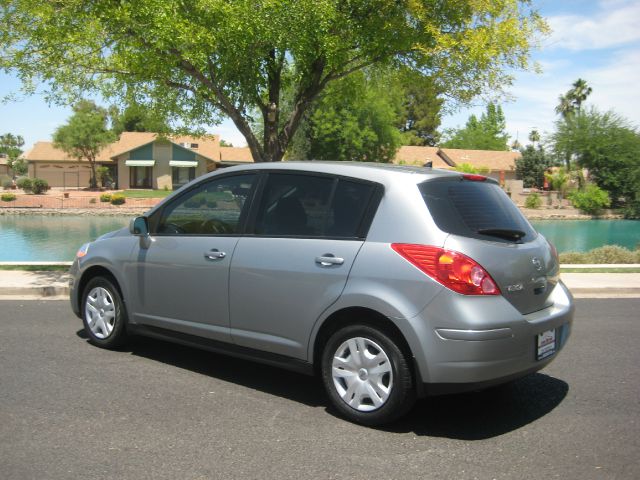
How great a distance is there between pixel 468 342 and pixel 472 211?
99 cm

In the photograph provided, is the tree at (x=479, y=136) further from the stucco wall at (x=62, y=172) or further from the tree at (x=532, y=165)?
the stucco wall at (x=62, y=172)

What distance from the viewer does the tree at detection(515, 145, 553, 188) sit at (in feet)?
209

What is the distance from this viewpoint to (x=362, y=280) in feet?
13.8

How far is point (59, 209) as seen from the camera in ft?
140

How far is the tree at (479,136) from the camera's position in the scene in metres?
88.1

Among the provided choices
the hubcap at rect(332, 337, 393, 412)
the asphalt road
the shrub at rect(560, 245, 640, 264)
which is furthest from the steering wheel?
the shrub at rect(560, 245, 640, 264)

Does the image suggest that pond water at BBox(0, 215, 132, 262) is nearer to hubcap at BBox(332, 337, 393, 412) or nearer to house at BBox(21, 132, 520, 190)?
hubcap at BBox(332, 337, 393, 412)

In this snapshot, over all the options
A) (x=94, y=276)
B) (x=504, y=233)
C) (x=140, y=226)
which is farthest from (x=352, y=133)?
(x=504, y=233)

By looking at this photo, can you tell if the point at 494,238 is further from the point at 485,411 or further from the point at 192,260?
the point at 192,260

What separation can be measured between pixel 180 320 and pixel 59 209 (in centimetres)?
4086

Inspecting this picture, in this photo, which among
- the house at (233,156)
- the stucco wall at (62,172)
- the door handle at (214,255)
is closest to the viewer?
the door handle at (214,255)

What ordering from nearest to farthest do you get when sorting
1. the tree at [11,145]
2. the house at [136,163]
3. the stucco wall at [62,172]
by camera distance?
the house at [136,163]
the stucco wall at [62,172]
the tree at [11,145]

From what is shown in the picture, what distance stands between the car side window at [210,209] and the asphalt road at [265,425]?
1.28 m

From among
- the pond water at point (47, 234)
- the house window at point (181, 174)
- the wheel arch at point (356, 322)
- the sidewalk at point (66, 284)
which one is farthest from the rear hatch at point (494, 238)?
the house window at point (181, 174)
